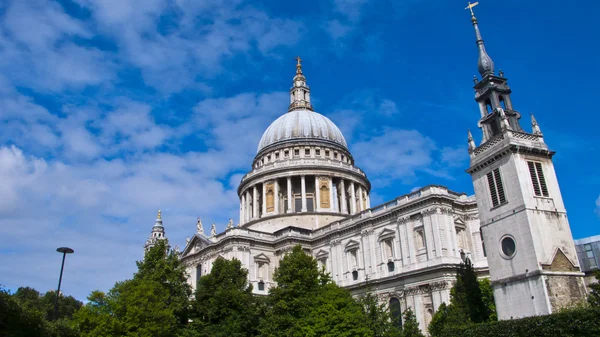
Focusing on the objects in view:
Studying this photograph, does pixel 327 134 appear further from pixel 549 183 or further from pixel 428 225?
pixel 549 183

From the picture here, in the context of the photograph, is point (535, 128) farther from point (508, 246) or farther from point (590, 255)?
point (590, 255)

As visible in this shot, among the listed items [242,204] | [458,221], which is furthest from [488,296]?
[242,204]

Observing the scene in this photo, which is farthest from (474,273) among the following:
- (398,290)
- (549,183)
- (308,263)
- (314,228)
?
(314,228)

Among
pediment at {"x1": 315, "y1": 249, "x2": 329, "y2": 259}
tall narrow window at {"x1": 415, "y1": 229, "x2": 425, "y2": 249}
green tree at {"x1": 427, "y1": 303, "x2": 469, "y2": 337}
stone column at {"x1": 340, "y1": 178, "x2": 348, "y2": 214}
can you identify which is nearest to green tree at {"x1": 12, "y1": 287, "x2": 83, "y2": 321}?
pediment at {"x1": 315, "y1": 249, "x2": 329, "y2": 259}

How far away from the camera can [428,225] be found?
149ft

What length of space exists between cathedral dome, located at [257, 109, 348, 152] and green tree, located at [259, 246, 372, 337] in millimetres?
37314

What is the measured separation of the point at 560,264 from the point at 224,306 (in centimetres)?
2426

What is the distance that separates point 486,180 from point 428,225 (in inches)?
457

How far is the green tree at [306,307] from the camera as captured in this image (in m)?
34.7

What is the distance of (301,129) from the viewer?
3019 inches

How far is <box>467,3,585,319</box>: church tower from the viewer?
96.0 feet

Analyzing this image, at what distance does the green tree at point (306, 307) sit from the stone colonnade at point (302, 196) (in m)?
27.2

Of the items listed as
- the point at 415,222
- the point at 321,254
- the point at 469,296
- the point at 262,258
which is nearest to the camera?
the point at 469,296

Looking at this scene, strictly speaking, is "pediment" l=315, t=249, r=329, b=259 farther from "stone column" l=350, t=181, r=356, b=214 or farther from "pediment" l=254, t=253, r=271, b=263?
"stone column" l=350, t=181, r=356, b=214
